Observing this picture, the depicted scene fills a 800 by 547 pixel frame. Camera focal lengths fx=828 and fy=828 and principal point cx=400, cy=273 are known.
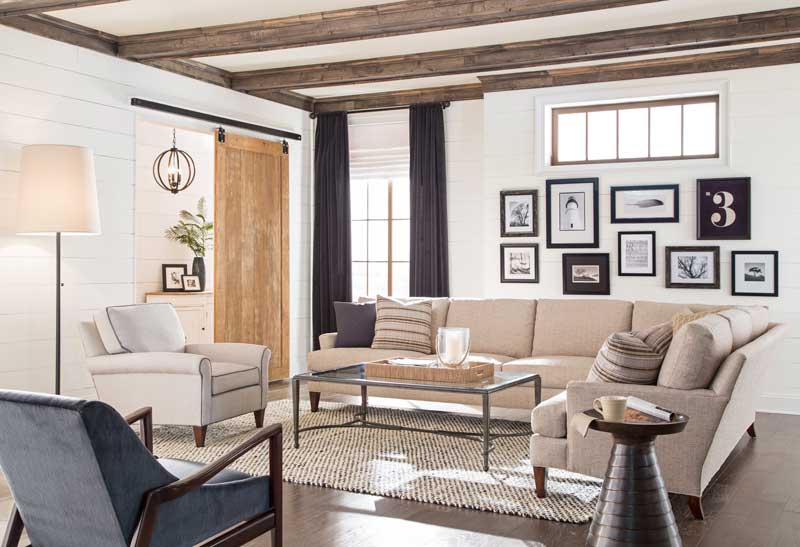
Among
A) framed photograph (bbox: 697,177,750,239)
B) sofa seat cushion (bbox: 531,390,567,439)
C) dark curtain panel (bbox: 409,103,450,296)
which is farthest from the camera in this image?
dark curtain panel (bbox: 409,103,450,296)

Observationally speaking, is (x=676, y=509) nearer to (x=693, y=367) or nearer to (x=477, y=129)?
(x=693, y=367)

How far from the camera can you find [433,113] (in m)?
7.66

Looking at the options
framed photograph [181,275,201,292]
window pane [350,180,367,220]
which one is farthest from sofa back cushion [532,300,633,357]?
framed photograph [181,275,201,292]

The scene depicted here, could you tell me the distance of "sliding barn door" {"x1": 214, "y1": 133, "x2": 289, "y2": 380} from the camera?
697 cm

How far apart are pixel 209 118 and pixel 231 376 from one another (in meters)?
2.59

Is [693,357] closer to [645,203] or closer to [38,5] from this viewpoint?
[645,203]

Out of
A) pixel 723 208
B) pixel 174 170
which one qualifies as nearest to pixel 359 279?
pixel 174 170

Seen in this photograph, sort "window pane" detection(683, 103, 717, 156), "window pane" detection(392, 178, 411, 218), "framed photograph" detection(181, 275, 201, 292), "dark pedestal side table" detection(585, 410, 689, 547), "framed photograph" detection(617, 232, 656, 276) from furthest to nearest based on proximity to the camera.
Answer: "window pane" detection(392, 178, 411, 218) → "framed photograph" detection(181, 275, 201, 292) → "framed photograph" detection(617, 232, 656, 276) → "window pane" detection(683, 103, 717, 156) → "dark pedestal side table" detection(585, 410, 689, 547)

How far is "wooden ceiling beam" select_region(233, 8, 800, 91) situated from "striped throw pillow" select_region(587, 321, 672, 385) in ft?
9.21

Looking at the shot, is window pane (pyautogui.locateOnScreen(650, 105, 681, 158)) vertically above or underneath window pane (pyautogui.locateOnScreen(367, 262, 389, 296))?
above

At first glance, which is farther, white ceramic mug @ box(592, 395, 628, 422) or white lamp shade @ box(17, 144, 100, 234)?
white lamp shade @ box(17, 144, 100, 234)

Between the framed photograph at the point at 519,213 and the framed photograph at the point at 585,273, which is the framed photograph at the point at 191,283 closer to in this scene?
the framed photograph at the point at 519,213

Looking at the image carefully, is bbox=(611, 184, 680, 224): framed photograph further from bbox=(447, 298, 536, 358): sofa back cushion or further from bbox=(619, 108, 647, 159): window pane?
bbox=(447, 298, 536, 358): sofa back cushion

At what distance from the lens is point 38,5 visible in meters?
4.76
